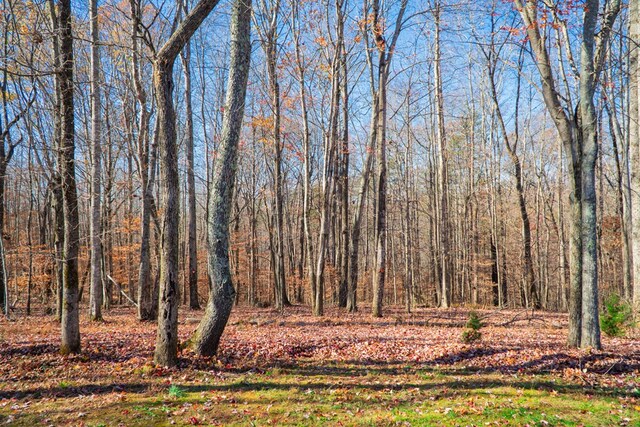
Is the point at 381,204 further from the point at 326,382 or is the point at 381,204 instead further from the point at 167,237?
the point at 167,237

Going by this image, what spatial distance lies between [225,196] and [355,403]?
11.8 feet

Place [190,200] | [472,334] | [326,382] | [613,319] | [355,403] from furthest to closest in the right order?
[190,200] < [613,319] < [472,334] < [326,382] < [355,403]

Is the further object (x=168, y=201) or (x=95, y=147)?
(x=95, y=147)

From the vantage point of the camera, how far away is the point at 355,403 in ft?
16.3

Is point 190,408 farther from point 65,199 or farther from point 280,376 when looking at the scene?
point 65,199

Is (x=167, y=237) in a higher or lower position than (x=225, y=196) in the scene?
lower

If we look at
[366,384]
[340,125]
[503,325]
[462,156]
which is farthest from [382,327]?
[462,156]

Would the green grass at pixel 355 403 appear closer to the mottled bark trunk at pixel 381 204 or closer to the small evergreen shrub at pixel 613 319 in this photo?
the small evergreen shrub at pixel 613 319

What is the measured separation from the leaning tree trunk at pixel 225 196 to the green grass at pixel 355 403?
87 centimetres

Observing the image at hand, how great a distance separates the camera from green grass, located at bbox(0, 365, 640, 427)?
4.35 metres

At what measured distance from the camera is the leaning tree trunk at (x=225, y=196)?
20.7 feet

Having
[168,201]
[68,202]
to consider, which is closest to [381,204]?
[168,201]

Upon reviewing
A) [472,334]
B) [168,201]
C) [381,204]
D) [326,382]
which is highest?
[381,204]

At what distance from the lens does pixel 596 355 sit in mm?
6445
